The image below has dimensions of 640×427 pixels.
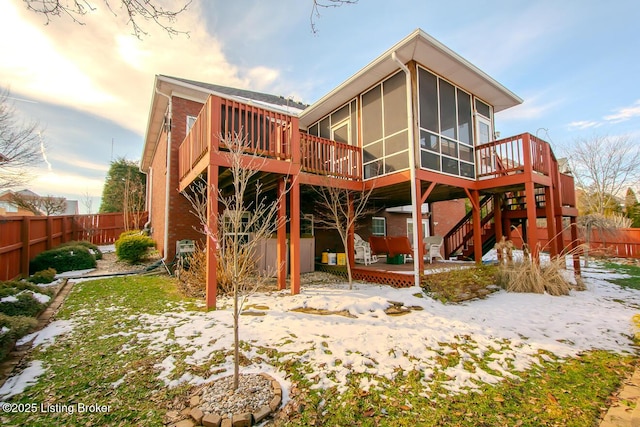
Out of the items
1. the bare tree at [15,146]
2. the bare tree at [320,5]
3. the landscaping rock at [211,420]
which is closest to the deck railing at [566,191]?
the bare tree at [320,5]

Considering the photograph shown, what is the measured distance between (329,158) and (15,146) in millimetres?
9139

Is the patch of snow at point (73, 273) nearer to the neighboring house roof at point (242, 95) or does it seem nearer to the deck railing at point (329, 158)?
the neighboring house roof at point (242, 95)

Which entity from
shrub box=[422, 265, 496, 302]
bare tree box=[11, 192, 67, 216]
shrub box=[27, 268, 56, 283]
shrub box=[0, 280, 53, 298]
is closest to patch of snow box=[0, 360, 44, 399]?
shrub box=[0, 280, 53, 298]

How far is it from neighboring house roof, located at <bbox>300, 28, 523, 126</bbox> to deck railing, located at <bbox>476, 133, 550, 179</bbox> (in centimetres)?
196

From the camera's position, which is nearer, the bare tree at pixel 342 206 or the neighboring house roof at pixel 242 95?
the bare tree at pixel 342 206

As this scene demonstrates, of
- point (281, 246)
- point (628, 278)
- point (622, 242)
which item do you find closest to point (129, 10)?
point (281, 246)

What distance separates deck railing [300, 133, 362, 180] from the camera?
310 inches

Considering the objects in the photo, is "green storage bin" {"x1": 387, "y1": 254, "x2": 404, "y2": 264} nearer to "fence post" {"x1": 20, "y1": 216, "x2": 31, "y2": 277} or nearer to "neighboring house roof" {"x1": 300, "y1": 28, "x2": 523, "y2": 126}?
"neighboring house roof" {"x1": 300, "y1": 28, "x2": 523, "y2": 126}

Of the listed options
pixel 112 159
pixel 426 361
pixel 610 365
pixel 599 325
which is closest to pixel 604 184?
pixel 599 325

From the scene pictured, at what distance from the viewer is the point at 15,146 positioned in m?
8.12

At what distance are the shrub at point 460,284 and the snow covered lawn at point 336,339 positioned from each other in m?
0.56

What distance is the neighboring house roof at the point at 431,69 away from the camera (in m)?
6.99

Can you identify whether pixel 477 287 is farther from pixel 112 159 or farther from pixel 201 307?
pixel 112 159

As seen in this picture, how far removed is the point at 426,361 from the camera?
346cm
